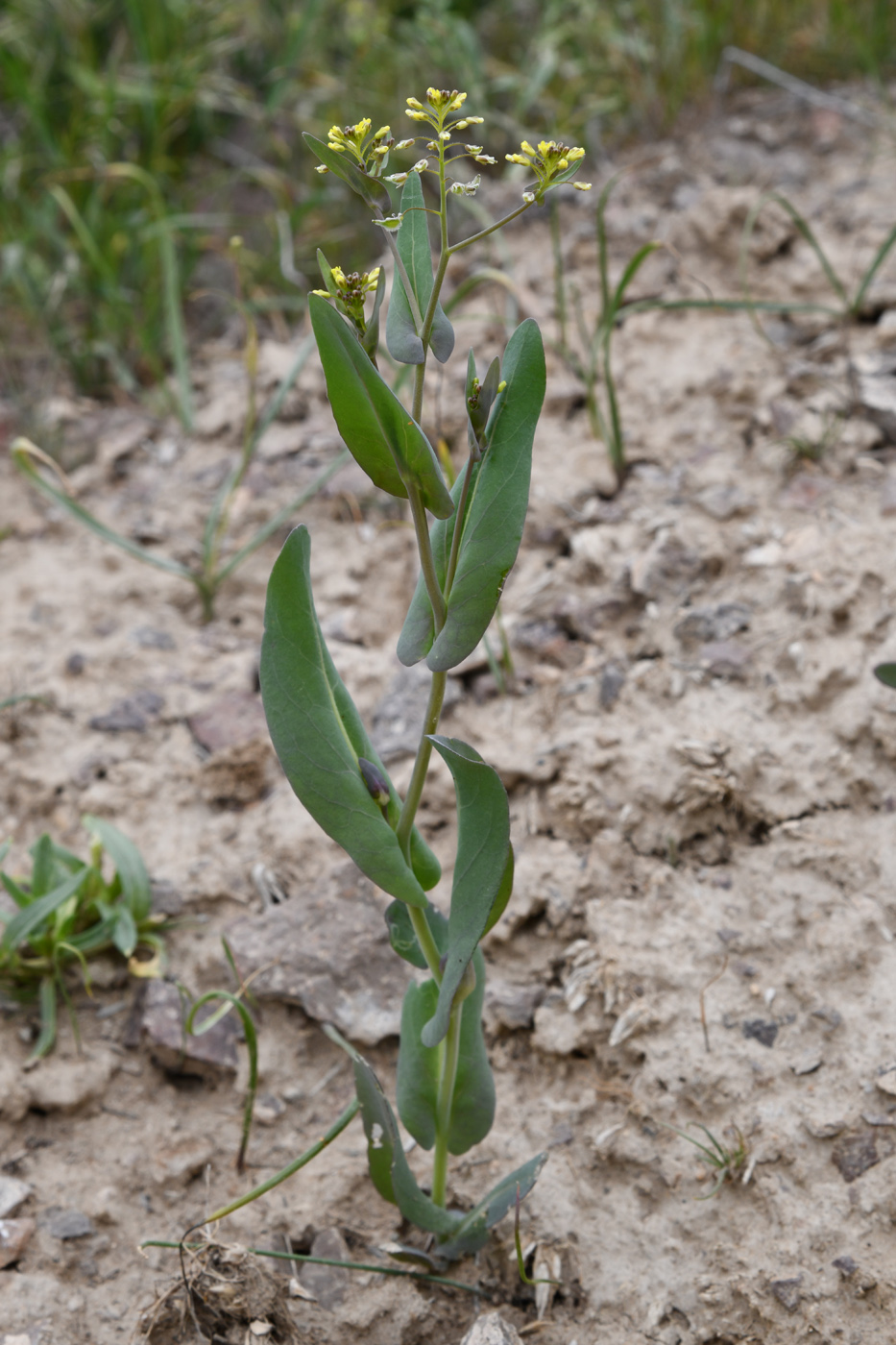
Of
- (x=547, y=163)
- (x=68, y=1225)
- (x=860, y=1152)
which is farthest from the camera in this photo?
(x=68, y=1225)

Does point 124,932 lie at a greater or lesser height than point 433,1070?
lesser

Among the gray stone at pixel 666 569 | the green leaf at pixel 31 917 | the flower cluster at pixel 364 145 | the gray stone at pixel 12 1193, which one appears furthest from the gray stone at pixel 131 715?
the flower cluster at pixel 364 145

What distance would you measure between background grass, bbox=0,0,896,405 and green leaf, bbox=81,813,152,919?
1.72 meters

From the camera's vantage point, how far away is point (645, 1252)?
4.86 ft

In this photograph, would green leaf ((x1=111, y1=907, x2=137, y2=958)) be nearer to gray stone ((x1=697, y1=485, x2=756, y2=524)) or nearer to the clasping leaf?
the clasping leaf

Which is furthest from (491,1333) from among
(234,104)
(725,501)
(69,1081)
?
(234,104)

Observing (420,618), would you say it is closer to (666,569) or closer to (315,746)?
(315,746)

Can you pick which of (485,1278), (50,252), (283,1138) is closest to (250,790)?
(283,1138)

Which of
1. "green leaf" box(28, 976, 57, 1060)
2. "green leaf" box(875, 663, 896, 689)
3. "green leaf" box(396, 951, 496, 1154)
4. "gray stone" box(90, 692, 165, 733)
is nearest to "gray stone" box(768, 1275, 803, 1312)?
"green leaf" box(396, 951, 496, 1154)

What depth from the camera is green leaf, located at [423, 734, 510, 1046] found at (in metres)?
1.17

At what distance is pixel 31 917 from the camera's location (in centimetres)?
181

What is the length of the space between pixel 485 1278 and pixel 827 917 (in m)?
0.79

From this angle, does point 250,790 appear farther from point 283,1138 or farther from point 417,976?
point 283,1138

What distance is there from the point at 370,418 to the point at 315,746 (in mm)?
395
